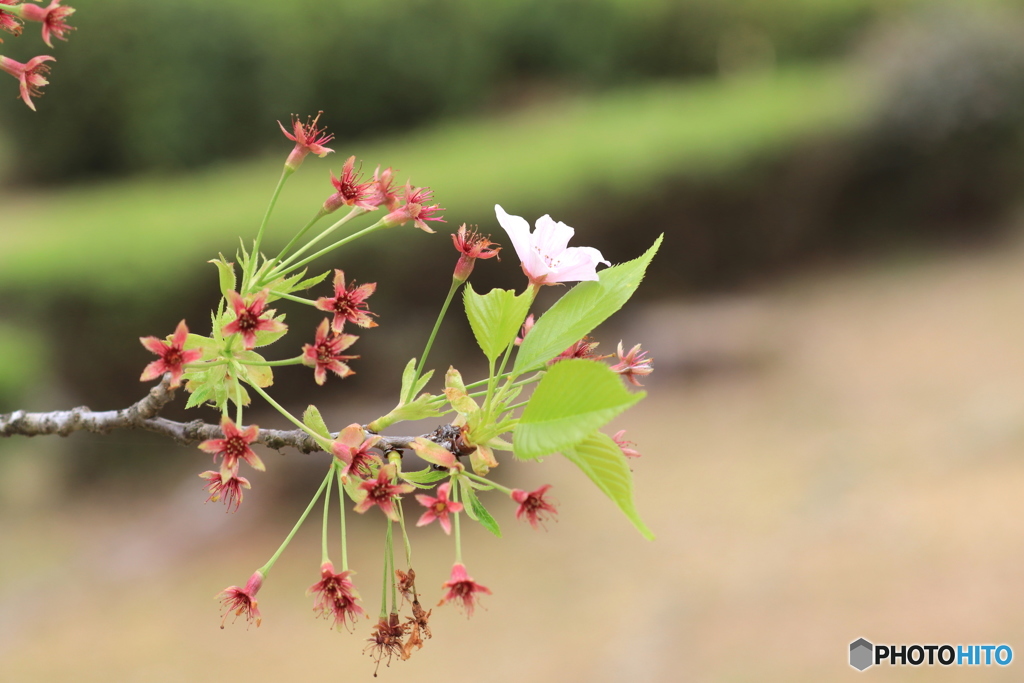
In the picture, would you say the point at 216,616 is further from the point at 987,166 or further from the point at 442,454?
the point at 987,166

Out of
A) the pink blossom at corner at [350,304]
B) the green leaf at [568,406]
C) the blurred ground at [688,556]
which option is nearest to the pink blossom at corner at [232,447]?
the pink blossom at corner at [350,304]

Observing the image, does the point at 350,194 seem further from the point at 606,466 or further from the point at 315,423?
the point at 606,466

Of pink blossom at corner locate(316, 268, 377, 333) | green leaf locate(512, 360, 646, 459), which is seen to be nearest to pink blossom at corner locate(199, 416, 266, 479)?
pink blossom at corner locate(316, 268, 377, 333)

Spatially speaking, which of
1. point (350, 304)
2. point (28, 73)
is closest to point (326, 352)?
point (350, 304)

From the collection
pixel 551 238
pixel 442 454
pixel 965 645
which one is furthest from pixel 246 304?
pixel 965 645

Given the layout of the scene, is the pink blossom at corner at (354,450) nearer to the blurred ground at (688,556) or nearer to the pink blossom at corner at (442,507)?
the pink blossom at corner at (442,507)
